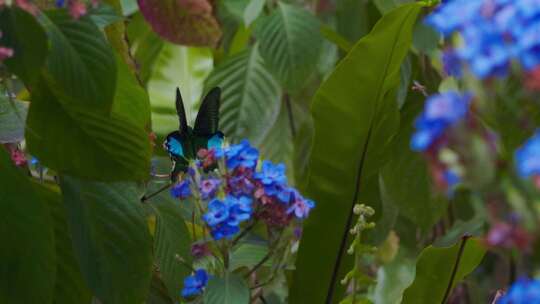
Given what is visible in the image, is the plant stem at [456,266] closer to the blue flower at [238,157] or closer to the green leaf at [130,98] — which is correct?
the blue flower at [238,157]

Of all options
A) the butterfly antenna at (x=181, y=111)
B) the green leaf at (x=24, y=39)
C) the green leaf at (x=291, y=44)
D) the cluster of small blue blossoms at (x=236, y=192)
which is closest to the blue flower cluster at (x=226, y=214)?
the cluster of small blue blossoms at (x=236, y=192)

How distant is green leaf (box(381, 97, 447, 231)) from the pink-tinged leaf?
41 centimetres

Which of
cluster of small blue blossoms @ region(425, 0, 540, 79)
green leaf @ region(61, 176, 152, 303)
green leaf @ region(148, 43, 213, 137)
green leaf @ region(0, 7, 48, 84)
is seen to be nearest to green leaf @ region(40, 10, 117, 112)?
green leaf @ region(0, 7, 48, 84)

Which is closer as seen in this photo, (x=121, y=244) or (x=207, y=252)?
(x=121, y=244)

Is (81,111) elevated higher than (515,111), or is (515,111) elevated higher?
(515,111)

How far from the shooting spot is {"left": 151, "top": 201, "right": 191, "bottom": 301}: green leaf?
1.34 metres

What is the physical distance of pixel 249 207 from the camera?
1221mm

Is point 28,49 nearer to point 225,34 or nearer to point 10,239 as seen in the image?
point 10,239

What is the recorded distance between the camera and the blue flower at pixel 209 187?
125 centimetres

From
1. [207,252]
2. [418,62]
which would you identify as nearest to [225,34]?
[418,62]

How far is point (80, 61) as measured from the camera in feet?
3.38

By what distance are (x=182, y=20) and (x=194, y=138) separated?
0.62 ft

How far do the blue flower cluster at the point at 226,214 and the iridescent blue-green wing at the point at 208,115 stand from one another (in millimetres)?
118

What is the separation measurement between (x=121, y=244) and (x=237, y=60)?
0.77 m
